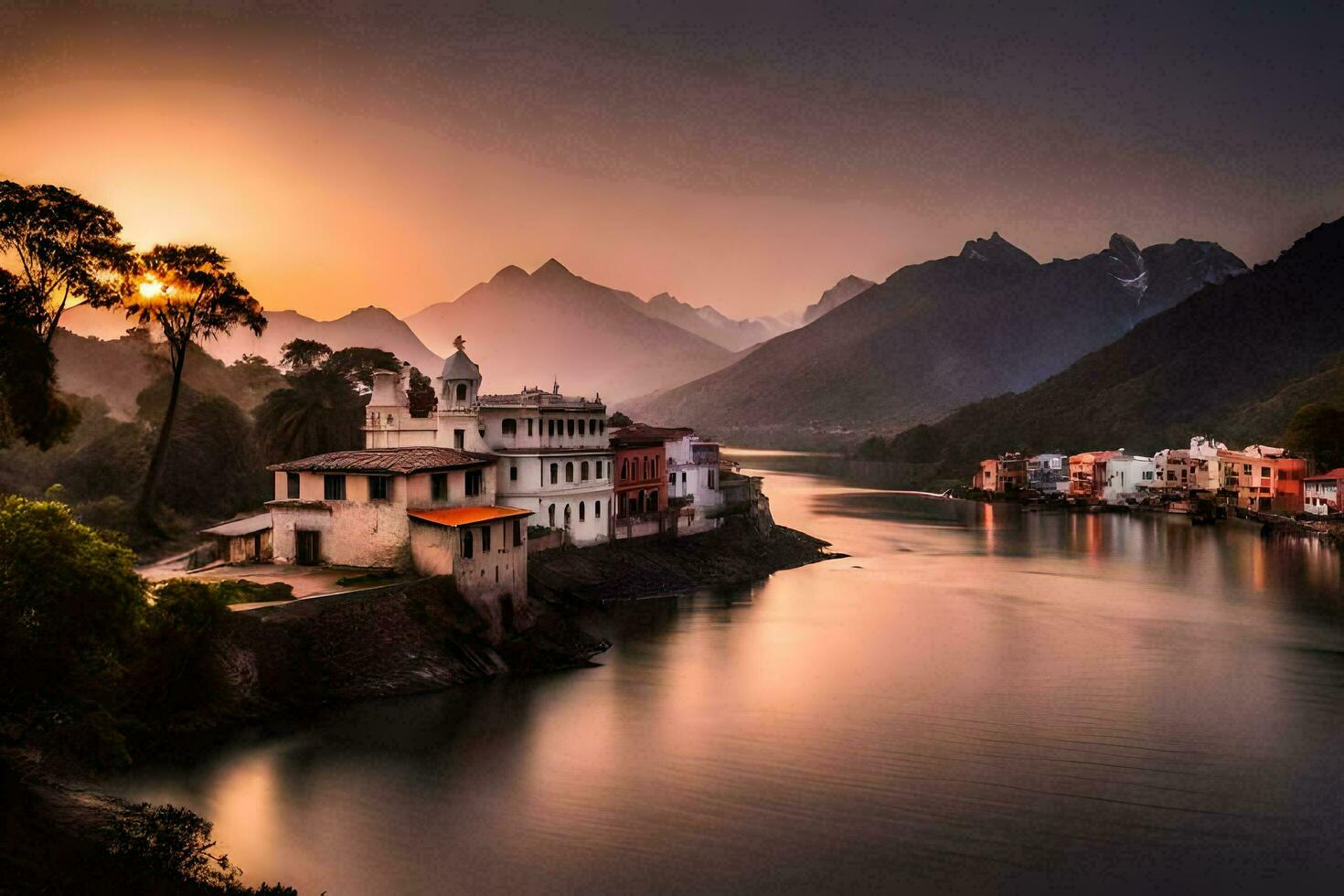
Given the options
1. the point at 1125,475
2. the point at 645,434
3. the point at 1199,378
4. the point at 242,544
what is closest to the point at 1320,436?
the point at 1125,475

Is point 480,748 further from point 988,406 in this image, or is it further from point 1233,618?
point 988,406

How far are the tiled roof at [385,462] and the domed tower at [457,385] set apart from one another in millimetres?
5664

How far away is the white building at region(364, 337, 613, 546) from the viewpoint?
4484 centimetres

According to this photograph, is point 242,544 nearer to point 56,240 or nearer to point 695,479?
point 56,240

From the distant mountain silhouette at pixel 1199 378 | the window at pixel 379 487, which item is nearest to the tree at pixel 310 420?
the window at pixel 379 487

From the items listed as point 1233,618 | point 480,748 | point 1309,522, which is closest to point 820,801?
point 480,748

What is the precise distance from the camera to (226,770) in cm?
2395

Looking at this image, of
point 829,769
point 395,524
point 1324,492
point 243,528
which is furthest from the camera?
point 1324,492

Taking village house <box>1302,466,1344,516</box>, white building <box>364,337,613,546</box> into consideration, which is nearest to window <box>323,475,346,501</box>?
white building <box>364,337,613,546</box>

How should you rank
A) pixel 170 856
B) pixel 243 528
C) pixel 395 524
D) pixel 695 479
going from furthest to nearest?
pixel 695 479
pixel 243 528
pixel 395 524
pixel 170 856

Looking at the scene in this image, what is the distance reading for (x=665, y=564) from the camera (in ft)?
168

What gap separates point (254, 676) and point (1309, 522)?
78790mm

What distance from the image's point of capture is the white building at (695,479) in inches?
2301

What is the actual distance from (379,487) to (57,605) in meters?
15.1
